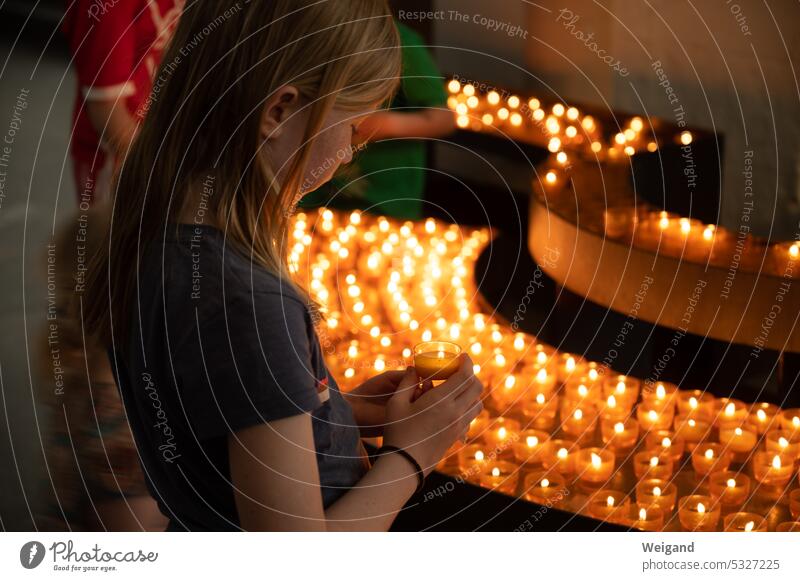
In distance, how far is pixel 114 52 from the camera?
1118 millimetres

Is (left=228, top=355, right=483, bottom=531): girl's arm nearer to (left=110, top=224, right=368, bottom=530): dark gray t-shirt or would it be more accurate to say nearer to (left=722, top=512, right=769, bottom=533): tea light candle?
Answer: (left=110, top=224, right=368, bottom=530): dark gray t-shirt

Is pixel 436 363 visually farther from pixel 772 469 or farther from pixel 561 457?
pixel 772 469

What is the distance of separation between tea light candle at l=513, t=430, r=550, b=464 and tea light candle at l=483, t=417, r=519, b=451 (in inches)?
0.5

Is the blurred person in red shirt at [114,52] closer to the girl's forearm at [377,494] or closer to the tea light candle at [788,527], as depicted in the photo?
the girl's forearm at [377,494]

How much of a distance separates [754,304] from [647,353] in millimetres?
249

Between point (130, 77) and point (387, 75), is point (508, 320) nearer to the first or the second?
point (130, 77)

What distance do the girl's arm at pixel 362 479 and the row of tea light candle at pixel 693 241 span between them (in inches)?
27.1

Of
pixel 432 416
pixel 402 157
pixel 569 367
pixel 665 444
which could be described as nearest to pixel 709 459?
pixel 665 444

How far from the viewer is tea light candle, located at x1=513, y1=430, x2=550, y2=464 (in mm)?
1268

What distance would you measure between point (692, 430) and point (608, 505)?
23 cm

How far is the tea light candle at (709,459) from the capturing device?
1260 mm
